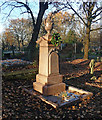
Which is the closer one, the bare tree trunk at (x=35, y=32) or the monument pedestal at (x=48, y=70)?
the monument pedestal at (x=48, y=70)

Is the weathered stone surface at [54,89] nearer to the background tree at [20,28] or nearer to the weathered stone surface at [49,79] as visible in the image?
the weathered stone surface at [49,79]

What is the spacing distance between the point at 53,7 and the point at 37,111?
548 inches

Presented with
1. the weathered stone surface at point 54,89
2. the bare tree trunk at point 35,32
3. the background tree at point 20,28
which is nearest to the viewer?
the weathered stone surface at point 54,89

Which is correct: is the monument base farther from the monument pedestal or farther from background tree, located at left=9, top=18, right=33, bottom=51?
background tree, located at left=9, top=18, right=33, bottom=51

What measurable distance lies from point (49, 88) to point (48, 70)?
76 centimetres

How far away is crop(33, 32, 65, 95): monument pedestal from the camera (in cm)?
540

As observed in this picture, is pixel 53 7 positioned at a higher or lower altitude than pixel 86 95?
higher

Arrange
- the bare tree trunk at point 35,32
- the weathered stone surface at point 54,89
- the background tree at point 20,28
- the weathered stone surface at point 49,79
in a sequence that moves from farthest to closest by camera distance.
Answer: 1. the background tree at point 20,28
2. the bare tree trunk at point 35,32
3. the weathered stone surface at point 49,79
4. the weathered stone surface at point 54,89

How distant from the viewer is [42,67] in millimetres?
5734

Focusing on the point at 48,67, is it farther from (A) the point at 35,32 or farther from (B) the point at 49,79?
(A) the point at 35,32

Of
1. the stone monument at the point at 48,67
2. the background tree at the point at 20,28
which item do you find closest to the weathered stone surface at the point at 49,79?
the stone monument at the point at 48,67

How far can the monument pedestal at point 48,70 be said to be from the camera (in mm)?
5404

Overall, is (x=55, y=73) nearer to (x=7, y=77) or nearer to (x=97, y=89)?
(x=97, y=89)

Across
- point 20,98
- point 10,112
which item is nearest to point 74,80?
point 20,98
